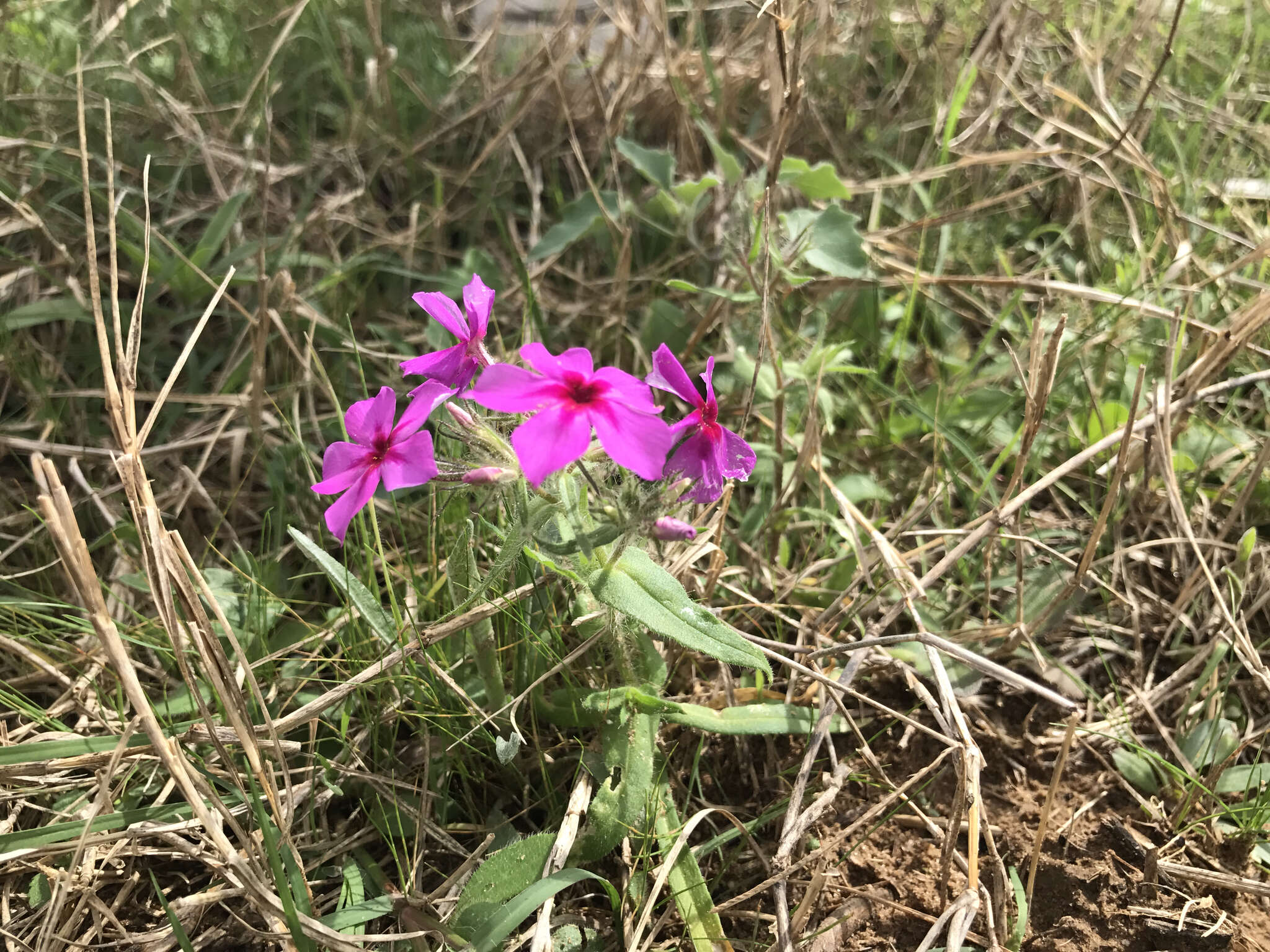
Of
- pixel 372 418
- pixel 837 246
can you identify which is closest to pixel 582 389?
pixel 372 418

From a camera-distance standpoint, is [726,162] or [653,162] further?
[653,162]

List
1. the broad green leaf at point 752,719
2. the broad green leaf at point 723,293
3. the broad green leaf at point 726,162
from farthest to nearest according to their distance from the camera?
the broad green leaf at point 726,162
the broad green leaf at point 723,293
the broad green leaf at point 752,719

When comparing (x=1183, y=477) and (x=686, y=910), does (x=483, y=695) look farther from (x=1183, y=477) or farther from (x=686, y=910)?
(x=1183, y=477)

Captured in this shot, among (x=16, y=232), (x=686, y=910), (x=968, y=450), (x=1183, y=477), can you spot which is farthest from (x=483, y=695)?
(x=16, y=232)

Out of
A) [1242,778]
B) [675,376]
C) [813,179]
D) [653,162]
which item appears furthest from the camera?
[653,162]

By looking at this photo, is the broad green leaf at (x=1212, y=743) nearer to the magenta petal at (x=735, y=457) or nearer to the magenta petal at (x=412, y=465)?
the magenta petal at (x=735, y=457)

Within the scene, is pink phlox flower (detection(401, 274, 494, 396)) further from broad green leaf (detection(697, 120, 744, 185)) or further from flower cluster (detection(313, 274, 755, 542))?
broad green leaf (detection(697, 120, 744, 185))

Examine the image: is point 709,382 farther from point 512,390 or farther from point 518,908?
point 518,908

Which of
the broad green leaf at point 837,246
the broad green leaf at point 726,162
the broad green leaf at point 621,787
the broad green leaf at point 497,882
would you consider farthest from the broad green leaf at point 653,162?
the broad green leaf at point 497,882
